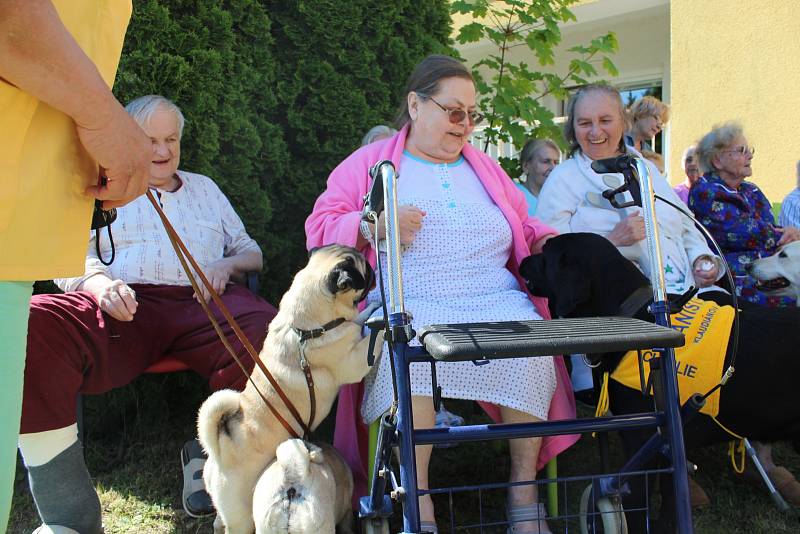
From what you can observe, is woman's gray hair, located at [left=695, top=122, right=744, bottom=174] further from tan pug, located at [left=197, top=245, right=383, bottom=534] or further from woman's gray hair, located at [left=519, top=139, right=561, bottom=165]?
tan pug, located at [left=197, top=245, right=383, bottom=534]

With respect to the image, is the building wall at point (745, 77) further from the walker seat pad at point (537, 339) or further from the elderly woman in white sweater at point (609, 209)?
the walker seat pad at point (537, 339)

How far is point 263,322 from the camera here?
291 centimetres

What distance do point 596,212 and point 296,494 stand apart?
1913mm

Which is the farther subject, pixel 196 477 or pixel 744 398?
pixel 196 477

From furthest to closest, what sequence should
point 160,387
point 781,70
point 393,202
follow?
point 781,70
point 160,387
point 393,202

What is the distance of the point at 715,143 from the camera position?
4.44m

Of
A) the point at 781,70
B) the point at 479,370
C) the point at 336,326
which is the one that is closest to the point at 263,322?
the point at 336,326

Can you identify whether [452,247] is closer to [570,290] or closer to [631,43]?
[570,290]

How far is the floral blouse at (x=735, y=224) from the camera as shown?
13.3 feet

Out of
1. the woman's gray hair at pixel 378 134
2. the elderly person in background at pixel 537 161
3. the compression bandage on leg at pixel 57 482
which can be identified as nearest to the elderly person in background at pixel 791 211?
the elderly person in background at pixel 537 161

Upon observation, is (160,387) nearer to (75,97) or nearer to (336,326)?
(336,326)

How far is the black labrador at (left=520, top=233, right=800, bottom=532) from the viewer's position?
2402 millimetres

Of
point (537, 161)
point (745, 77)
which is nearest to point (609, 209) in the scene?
point (537, 161)

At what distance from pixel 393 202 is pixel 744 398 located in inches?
55.8
